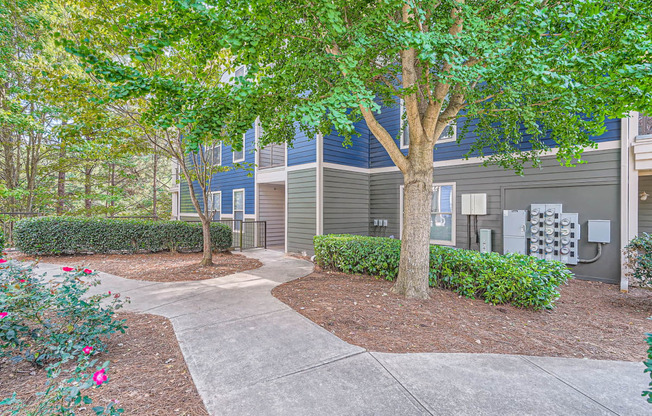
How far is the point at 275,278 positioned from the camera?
18.8 feet

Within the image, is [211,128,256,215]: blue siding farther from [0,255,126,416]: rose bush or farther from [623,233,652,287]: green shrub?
[623,233,652,287]: green shrub

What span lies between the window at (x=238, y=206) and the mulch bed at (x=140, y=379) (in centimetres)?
793

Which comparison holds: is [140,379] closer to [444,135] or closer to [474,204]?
[474,204]

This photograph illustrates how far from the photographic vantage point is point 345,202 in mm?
8531

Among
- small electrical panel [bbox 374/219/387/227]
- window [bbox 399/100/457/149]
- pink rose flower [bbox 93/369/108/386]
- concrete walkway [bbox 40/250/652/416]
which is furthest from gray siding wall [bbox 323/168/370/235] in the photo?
pink rose flower [bbox 93/369/108/386]

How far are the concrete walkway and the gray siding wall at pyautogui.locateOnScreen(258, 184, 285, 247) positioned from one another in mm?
6944

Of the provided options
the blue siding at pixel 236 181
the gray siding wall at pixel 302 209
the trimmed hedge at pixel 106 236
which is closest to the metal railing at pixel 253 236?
the blue siding at pixel 236 181

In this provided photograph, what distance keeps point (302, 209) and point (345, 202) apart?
4.17ft

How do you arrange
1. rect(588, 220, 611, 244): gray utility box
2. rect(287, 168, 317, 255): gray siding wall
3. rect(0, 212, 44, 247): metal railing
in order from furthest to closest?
rect(0, 212, 44, 247): metal railing
rect(287, 168, 317, 255): gray siding wall
rect(588, 220, 611, 244): gray utility box

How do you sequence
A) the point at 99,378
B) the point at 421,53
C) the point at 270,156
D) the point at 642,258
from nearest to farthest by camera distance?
1. the point at 99,378
2. the point at 421,53
3. the point at 642,258
4. the point at 270,156

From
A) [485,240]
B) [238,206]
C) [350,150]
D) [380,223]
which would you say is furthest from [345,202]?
[238,206]

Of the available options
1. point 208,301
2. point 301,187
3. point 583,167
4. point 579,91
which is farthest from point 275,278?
point 583,167

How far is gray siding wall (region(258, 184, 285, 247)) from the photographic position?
401 inches

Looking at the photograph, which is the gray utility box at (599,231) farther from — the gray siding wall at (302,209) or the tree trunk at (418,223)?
the gray siding wall at (302,209)
